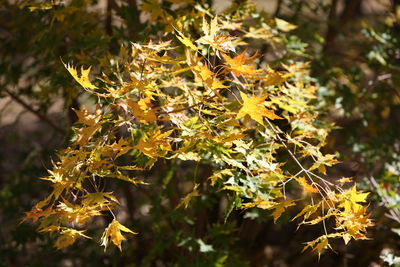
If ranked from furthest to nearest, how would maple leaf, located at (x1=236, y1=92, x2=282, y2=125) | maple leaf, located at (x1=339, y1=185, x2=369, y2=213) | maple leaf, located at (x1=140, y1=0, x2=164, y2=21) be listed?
1. maple leaf, located at (x1=140, y1=0, x2=164, y2=21)
2. maple leaf, located at (x1=339, y1=185, x2=369, y2=213)
3. maple leaf, located at (x1=236, y1=92, x2=282, y2=125)

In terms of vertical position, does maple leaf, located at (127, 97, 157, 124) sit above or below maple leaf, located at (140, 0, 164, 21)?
above

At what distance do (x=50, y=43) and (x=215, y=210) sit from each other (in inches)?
48.8

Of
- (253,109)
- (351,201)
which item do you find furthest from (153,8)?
(351,201)

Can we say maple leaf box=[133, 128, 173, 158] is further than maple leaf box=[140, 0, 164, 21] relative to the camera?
No

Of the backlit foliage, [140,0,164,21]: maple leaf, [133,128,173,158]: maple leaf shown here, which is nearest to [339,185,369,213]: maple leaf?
the backlit foliage

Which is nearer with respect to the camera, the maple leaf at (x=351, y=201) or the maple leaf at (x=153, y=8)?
the maple leaf at (x=351, y=201)

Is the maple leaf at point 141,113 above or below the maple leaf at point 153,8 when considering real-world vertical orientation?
above

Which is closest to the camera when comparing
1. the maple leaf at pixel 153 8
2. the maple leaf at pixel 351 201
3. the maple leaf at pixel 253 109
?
the maple leaf at pixel 253 109

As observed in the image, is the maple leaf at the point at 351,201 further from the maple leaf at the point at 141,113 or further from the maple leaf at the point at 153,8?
the maple leaf at the point at 153,8

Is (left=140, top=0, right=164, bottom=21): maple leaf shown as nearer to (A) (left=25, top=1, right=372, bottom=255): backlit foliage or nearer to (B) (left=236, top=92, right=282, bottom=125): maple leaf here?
(A) (left=25, top=1, right=372, bottom=255): backlit foliage

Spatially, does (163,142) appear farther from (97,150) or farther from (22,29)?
(22,29)

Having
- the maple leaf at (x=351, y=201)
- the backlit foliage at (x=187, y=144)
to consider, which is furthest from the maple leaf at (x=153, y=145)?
the maple leaf at (x=351, y=201)

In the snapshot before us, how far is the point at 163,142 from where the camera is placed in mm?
1341

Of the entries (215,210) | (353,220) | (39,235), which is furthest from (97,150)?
(215,210)
